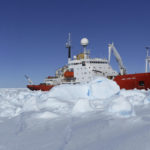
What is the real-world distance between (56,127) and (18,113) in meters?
2.16

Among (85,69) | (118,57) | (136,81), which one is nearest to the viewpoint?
(136,81)

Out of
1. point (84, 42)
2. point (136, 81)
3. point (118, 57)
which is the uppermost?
point (84, 42)

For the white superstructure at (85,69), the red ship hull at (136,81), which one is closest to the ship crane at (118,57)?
the white superstructure at (85,69)

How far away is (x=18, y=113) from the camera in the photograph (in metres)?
5.06

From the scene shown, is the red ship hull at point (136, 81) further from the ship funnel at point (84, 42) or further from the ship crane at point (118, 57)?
the ship funnel at point (84, 42)

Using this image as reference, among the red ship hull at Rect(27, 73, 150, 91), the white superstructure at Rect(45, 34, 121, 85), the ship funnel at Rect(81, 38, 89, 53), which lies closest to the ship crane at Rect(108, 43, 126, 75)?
the white superstructure at Rect(45, 34, 121, 85)

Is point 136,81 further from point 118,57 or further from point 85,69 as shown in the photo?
point 118,57

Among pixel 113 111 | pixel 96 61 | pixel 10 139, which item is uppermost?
pixel 96 61

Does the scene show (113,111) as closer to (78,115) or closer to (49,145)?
(78,115)

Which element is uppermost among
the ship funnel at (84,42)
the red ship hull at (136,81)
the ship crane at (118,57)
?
the ship funnel at (84,42)

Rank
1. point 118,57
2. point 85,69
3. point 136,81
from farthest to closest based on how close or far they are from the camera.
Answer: point 118,57 < point 85,69 < point 136,81

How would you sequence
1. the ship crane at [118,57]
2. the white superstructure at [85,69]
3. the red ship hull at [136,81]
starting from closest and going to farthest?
1. the red ship hull at [136,81]
2. the white superstructure at [85,69]
3. the ship crane at [118,57]

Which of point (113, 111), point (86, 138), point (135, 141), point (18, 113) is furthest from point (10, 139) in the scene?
point (18, 113)

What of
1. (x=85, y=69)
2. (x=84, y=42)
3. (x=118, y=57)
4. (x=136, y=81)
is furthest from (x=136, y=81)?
(x=84, y=42)
